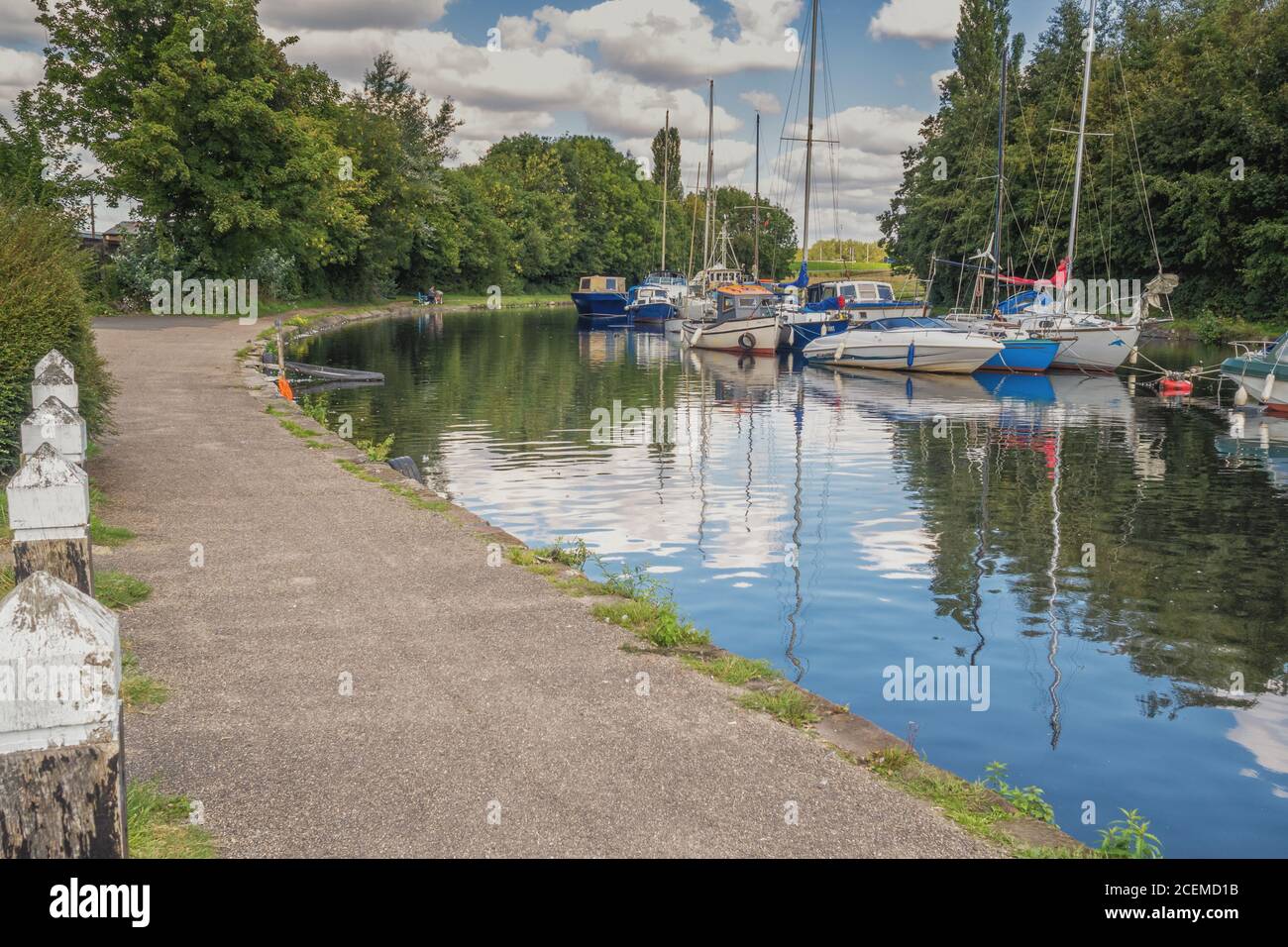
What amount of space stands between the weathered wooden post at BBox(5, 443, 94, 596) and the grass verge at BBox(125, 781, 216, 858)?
4.70 feet

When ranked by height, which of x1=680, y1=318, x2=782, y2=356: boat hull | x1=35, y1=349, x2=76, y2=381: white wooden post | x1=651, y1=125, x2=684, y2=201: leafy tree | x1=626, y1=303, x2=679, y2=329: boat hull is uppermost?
x1=651, y1=125, x2=684, y2=201: leafy tree

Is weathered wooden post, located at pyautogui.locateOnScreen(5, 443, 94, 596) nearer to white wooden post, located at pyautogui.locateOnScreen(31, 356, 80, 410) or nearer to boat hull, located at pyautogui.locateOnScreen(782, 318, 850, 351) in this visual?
white wooden post, located at pyautogui.locateOnScreen(31, 356, 80, 410)

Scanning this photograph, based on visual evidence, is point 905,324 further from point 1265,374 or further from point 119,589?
point 119,589

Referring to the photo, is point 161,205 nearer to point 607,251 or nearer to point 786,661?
point 786,661

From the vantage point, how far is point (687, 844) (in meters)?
5.27

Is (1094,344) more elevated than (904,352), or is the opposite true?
(1094,344)

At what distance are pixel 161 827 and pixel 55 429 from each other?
4.33 meters

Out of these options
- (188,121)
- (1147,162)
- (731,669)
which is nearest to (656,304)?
(1147,162)

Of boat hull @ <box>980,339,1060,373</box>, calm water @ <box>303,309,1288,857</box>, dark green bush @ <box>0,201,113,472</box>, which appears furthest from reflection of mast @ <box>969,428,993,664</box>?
boat hull @ <box>980,339,1060,373</box>

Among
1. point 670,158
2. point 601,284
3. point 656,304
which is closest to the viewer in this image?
point 656,304

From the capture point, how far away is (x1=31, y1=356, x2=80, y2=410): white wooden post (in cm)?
987

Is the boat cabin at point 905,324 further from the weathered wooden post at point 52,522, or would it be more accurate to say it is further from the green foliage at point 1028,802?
the weathered wooden post at point 52,522

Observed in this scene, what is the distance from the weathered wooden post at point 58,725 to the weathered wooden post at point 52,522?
3.19m

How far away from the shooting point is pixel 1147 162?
59.8 m
